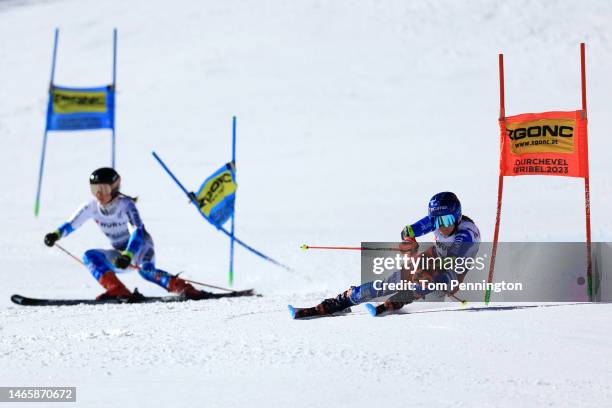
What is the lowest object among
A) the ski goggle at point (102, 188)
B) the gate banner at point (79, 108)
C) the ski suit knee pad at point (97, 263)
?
the ski suit knee pad at point (97, 263)

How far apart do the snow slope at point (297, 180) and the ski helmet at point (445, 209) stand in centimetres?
75

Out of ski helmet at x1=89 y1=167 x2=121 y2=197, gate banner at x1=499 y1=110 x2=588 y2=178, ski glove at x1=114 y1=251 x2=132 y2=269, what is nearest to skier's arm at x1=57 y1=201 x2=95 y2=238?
ski helmet at x1=89 y1=167 x2=121 y2=197

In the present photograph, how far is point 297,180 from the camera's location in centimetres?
1800

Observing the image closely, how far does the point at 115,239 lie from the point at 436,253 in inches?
141

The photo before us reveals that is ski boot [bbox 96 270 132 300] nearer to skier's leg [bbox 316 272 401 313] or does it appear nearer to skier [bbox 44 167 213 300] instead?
skier [bbox 44 167 213 300]

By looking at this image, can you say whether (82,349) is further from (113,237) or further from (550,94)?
(550,94)

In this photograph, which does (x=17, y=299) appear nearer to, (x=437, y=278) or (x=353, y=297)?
(x=353, y=297)

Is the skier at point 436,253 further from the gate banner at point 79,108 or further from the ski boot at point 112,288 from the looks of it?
the gate banner at point 79,108

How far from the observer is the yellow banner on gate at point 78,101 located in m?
15.5

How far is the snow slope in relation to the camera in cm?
450

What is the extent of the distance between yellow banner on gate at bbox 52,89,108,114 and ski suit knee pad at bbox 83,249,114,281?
7811mm

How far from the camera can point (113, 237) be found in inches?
333

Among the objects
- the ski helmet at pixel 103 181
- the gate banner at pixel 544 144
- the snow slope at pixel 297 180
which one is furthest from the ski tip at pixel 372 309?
the ski helmet at pixel 103 181

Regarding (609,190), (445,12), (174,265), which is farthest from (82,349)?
(445,12)
